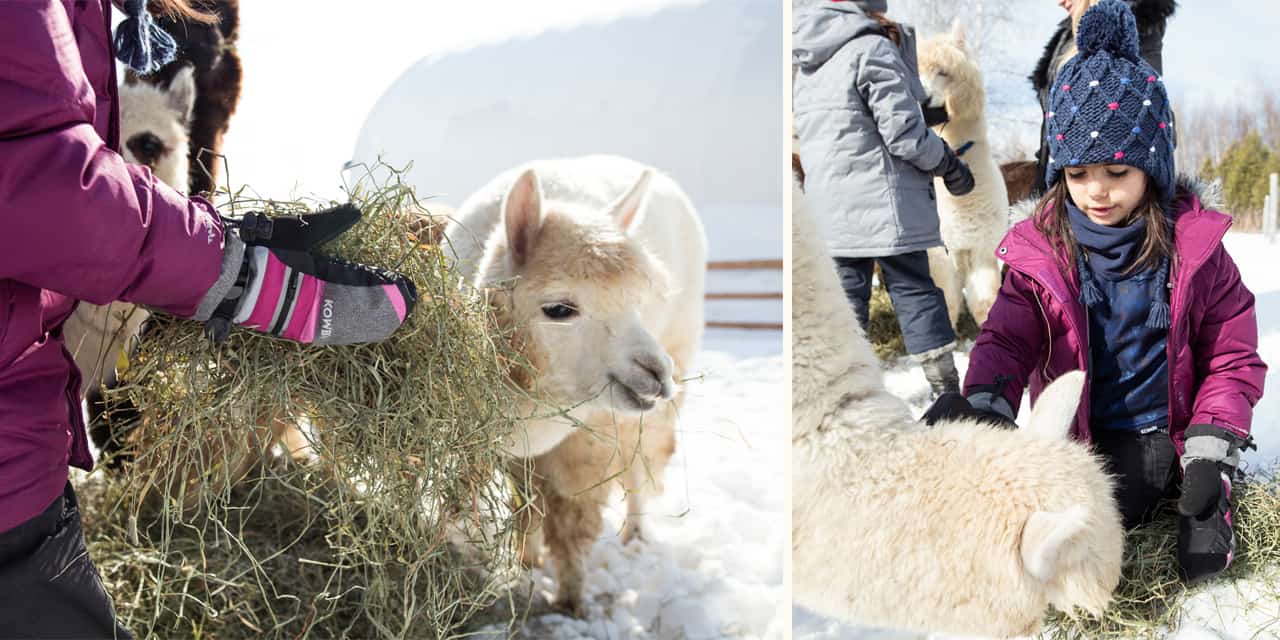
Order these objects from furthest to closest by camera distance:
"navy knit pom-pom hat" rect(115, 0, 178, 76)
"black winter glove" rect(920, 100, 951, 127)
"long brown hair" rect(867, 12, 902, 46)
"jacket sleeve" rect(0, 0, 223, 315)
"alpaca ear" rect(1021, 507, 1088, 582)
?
1. "black winter glove" rect(920, 100, 951, 127)
2. "long brown hair" rect(867, 12, 902, 46)
3. "alpaca ear" rect(1021, 507, 1088, 582)
4. "navy knit pom-pom hat" rect(115, 0, 178, 76)
5. "jacket sleeve" rect(0, 0, 223, 315)

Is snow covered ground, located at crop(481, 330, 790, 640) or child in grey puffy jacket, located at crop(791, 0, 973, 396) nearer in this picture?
child in grey puffy jacket, located at crop(791, 0, 973, 396)

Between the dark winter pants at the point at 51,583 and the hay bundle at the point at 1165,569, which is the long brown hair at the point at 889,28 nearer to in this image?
the hay bundle at the point at 1165,569

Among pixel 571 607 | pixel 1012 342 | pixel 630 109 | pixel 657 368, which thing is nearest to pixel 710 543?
pixel 571 607

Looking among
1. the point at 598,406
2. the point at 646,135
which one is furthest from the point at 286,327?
the point at 646,135

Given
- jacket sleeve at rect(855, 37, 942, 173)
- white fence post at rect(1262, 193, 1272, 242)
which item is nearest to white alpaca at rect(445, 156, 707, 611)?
jacket sleeve at rect(855, 37, 942, 173)

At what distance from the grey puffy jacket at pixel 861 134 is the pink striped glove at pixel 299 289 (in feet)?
3.71

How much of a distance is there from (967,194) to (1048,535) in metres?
0.88

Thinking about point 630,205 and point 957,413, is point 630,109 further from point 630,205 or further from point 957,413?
point 957,413

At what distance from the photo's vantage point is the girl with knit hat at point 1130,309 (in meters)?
1.86

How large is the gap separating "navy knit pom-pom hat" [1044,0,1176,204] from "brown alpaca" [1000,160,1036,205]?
177 mm

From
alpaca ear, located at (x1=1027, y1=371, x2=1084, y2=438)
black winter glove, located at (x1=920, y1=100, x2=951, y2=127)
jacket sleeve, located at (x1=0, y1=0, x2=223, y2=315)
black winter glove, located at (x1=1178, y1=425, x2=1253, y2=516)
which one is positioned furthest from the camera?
black winter glove, located at (x1=920, y1=100, x2=951, y2=127)

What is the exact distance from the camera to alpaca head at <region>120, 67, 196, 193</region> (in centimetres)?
214

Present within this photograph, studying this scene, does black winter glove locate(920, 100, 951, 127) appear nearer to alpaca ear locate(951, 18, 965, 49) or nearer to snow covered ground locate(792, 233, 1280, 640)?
alpaca ear locate(951, 18, 965, 49)

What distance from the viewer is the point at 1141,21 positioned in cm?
201
